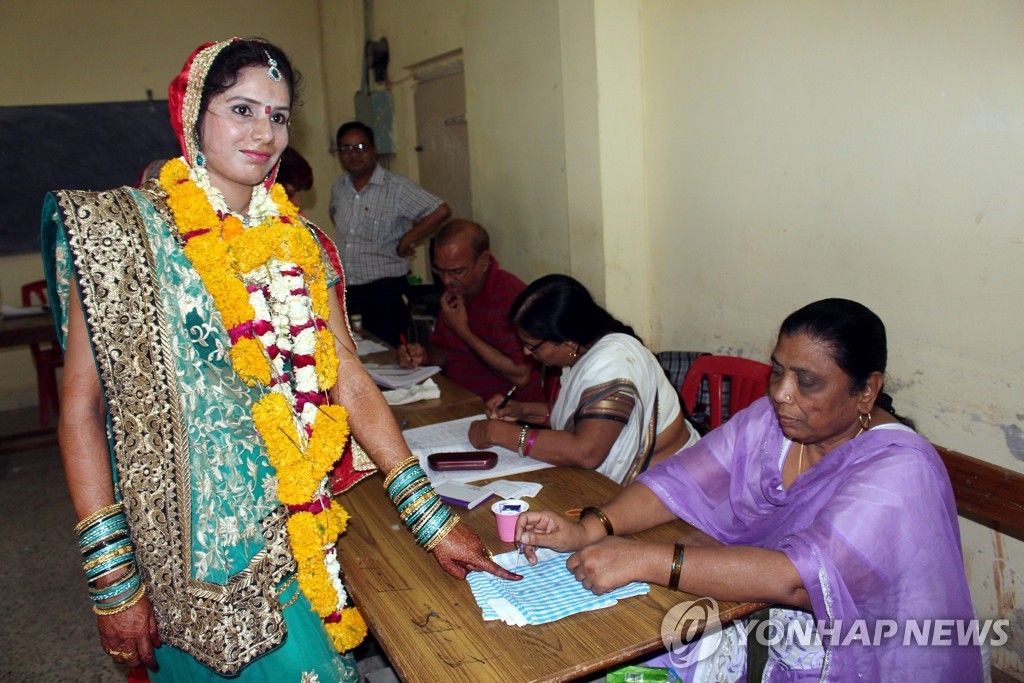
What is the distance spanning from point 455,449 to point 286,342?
964 mm

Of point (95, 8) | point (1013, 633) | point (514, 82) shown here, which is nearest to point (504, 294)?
point (514, 82)

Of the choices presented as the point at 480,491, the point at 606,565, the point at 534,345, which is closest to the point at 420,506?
the point at 606,565

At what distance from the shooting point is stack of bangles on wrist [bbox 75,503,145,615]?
1.35 meters

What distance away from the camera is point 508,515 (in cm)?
178

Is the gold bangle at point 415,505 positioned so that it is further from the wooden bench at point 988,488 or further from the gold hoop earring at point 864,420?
the wooden bench at point 988,488

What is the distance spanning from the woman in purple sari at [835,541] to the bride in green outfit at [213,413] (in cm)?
34

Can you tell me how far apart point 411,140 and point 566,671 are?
546 centimetres

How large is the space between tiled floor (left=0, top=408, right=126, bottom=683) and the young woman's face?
2.36 m

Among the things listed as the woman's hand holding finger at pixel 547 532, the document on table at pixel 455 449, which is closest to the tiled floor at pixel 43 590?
the document on table at pixel 455 449

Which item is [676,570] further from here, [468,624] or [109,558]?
[109,558]

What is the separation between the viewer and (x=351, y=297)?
5.51 m

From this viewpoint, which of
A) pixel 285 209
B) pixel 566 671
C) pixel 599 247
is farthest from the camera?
pixel 599 247

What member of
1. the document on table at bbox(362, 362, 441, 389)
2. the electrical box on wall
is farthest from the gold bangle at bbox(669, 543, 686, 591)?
the electrical box on wall

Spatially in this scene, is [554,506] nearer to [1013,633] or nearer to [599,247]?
[1013,633]
